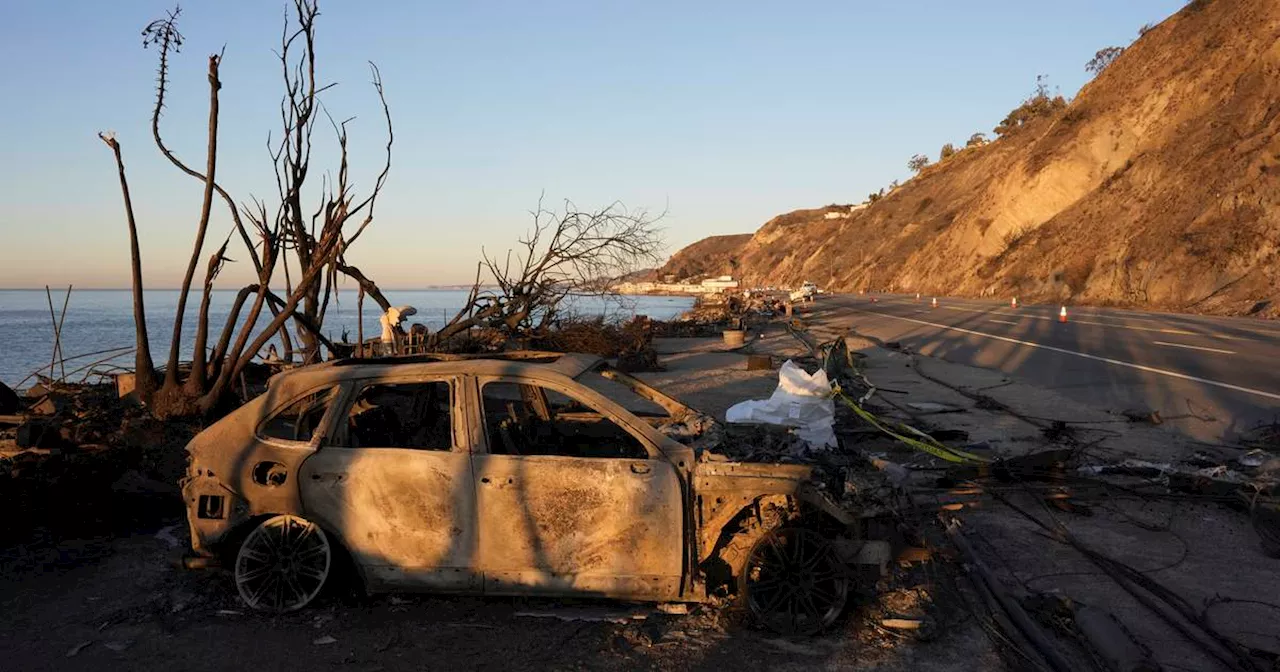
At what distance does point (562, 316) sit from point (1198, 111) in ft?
116

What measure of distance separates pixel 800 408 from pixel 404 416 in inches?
143

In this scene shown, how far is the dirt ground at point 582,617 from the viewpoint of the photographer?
4.45m

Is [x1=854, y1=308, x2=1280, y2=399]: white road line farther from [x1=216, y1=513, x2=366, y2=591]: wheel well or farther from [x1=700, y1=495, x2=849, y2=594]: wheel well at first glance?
[x1=216, y1=513, x2=366, y2=591]: wheel well

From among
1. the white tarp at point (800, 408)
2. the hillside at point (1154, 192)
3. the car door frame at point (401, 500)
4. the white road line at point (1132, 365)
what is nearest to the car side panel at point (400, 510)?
the car door frame at point (401, 500)

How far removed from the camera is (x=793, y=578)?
188 inches

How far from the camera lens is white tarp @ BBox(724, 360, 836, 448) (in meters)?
7.72

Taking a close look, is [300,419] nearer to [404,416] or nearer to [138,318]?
[404,416]

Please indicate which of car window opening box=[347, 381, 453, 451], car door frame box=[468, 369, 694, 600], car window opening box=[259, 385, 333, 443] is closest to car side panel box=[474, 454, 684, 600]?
car door frame box=[468, 369, 694, 600]

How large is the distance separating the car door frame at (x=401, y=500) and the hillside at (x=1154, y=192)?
101ft

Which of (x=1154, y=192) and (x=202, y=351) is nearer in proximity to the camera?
(x=202, y=351)

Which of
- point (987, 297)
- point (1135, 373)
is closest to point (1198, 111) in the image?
point (987, 297)

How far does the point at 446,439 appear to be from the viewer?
588 centimetres

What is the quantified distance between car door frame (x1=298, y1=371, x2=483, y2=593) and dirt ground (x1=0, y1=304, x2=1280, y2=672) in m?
0.24

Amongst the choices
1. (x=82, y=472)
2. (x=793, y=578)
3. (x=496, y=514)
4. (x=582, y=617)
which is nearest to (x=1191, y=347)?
(x=793, y=578)
